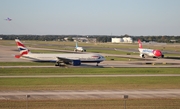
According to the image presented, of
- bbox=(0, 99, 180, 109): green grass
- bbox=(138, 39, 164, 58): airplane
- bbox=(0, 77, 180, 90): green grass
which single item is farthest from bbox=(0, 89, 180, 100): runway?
bbox=(138, 39, 164, 58): airplane

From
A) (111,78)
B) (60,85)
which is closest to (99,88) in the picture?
(60,85)

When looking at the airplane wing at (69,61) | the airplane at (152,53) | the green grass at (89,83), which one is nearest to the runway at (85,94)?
the green grass at (89,83)

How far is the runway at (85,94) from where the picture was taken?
33281 mm

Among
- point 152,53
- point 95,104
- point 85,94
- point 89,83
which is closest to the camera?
point 95,104

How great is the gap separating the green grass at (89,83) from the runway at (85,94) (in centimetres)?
291

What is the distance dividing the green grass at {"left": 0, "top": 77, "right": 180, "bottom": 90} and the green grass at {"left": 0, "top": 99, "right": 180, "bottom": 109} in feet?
29.4

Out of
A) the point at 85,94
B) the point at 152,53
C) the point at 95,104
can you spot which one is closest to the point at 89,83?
the point at 85,94

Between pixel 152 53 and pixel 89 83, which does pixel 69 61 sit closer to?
pixel 89 83

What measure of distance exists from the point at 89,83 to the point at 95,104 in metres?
15.1

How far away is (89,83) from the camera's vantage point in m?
44.2

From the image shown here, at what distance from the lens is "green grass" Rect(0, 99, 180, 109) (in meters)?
27.8

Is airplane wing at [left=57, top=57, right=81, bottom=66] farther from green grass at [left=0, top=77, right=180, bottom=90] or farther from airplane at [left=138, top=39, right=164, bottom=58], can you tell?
airplane at [left=138, top=39, right=164, bottom=58]

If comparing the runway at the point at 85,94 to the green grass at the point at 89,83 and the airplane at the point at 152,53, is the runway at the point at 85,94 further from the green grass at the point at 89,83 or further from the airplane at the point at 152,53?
the airplane at the point at 152,53

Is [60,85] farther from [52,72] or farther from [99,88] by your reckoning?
[52,72]
